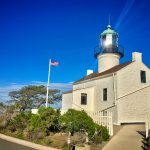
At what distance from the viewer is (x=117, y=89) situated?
23.1 meters

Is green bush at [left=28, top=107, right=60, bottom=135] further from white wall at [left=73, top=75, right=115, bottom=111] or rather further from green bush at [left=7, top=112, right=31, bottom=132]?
white wall at [left=73, top=75, right=115, bottom=111]

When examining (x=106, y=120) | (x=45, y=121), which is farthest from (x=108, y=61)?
(x=45, y=121)

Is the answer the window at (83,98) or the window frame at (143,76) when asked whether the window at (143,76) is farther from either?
the window at (83,98)

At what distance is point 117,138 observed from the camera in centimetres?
1516

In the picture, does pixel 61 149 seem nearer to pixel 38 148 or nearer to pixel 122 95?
pixel 38 148

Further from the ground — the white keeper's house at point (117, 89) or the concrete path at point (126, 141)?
the white keeper's house at point (117, 89)

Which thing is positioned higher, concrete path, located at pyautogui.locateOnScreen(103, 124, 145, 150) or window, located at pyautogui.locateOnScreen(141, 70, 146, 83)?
window, located at pyautogui.locateOnScreen(141, 70, 146, 83)

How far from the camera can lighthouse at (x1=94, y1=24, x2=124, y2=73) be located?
28.9 m

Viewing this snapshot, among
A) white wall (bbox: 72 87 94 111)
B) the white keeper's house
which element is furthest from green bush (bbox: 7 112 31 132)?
white wall (bbox: 72 87 94 111)

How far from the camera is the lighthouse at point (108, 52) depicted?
1137 inches

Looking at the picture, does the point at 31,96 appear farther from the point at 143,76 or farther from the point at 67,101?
the point at 143,76

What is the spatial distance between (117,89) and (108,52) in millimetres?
6938

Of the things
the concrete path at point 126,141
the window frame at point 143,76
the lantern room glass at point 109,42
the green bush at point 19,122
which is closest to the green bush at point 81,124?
the concrete path at point 126,141

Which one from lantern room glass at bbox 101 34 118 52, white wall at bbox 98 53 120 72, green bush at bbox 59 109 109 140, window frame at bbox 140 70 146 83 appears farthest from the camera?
lantern room glass at bbox 101 34 118 52
